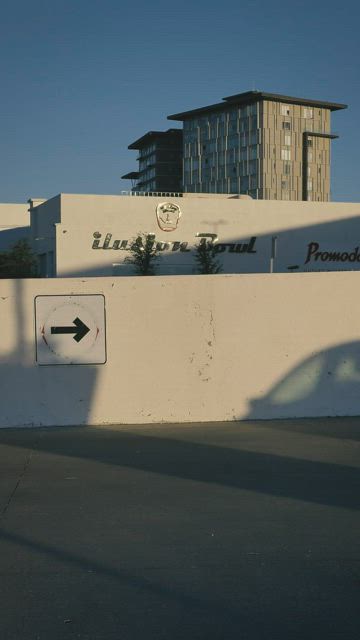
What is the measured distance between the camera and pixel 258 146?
134500 mm

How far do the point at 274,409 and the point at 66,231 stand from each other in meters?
38.5

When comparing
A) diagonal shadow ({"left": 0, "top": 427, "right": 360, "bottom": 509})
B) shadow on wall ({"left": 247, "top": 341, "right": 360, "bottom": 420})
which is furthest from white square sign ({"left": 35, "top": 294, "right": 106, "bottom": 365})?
shadow on wall ({"left": 247, "top": 341, "right": 360, "bottom": 420})

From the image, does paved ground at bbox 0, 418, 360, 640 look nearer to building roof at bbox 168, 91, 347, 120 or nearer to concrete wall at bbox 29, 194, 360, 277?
concrete wall at bbox 29, 194, 360, 277

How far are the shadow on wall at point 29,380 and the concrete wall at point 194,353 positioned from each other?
0.5 inches

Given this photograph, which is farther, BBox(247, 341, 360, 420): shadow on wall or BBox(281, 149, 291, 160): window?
BBox(281, 149, 291, 160): window

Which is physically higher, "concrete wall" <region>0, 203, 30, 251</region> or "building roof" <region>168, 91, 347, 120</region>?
"building roof" <region>168, 91, 347, 120</region>

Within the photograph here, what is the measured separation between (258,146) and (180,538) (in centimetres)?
13237

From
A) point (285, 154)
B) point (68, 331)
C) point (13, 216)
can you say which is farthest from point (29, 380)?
point (285, 154)

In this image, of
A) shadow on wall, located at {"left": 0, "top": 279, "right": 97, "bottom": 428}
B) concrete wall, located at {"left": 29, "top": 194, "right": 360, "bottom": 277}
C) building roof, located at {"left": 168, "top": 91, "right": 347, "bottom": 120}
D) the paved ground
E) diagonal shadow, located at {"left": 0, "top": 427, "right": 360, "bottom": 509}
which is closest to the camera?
the paved ground

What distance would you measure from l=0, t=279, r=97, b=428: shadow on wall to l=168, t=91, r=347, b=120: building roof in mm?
124219

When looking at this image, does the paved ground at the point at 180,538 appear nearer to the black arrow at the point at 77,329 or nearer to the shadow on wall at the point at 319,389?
the shadow on wall at the point at 319,389

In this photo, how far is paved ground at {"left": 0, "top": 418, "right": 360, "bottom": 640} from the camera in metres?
4.41

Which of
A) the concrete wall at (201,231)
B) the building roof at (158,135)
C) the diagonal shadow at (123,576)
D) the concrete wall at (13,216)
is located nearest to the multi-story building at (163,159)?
the building roof at (158,135)

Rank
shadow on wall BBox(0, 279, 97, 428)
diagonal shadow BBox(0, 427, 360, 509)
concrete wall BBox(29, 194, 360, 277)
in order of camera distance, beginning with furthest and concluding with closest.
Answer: concrete wall BBox(29, 194, 360, 277) < shadow on wall BBox(0, 279, 97, 428) < diagonal shadow BBox(0, 427, 360, 509)
